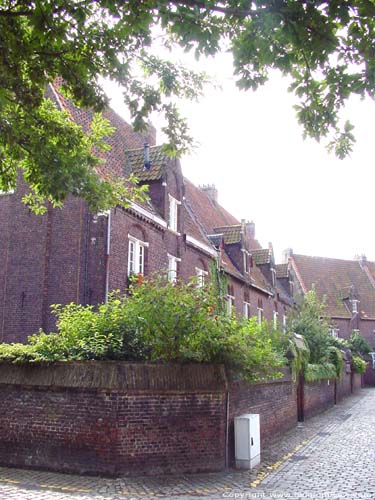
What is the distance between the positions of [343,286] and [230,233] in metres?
29.3

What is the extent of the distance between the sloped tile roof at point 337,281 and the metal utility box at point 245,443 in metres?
42.5

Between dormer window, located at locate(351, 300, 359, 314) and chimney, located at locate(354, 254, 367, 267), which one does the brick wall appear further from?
chimney, located at locate(354, 254, 367, 267)

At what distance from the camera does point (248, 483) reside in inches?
376

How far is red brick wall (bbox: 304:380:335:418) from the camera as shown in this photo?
19.6m

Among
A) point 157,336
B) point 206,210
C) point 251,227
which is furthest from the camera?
point 251,227

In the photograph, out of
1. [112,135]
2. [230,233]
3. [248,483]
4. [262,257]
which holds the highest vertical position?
[112,135]

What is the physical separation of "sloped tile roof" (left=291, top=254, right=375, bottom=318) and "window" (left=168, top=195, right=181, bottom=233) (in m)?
33.2

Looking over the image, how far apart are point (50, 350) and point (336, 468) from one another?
6236mm

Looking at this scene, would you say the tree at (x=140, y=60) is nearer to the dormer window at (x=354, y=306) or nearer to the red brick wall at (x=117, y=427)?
the red brick wall at (x=117, y=427)

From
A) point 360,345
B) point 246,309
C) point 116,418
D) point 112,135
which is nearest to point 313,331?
point 246,309

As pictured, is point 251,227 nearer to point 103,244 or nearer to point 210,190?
point 210,190

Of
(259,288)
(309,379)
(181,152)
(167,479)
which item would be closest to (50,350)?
(167,479)

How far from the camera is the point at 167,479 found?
31.1ft

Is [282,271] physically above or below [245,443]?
above
